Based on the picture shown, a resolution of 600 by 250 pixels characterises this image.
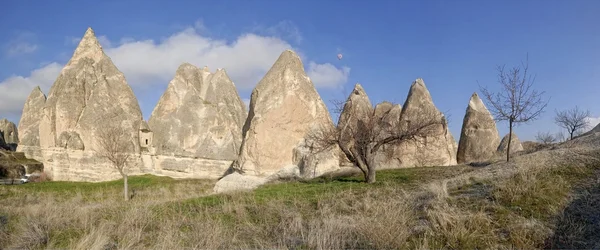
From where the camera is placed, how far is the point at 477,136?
20.6 metres

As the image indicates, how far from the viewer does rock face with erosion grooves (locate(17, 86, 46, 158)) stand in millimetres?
28125

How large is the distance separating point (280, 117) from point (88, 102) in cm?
1509

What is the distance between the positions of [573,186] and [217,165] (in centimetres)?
2183

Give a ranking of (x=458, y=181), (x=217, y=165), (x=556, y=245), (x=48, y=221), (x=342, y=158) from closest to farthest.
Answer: (x=556, y=245)
(x=48, y=221)
(x=458, y=181)
(x=342, y=158)
(x=217, y=165)

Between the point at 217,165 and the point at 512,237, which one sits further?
the point at 217,165

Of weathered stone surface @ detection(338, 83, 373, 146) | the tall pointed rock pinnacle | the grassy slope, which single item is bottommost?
the grassy slope

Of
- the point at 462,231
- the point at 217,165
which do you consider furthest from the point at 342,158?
the point at 462,231

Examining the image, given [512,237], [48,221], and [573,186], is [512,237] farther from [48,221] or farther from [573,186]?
[48,221]

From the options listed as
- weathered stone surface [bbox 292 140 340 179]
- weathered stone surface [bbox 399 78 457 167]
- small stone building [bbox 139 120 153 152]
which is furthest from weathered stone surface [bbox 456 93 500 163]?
small stone building [bbox 139 120 153 152]

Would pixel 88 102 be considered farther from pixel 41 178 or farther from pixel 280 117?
pixel 280 117

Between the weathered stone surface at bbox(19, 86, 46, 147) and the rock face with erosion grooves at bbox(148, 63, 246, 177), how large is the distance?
27.4 ft

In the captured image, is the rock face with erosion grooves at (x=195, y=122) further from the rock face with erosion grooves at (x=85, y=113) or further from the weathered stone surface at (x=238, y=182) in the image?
the weathered stone surface at (x=238, y=182)

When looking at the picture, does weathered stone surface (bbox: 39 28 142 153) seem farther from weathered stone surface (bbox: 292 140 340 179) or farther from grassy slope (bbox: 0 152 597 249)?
grassy slope (bbox: 0 152 597 249)

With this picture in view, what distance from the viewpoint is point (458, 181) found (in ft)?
25.5
